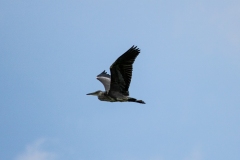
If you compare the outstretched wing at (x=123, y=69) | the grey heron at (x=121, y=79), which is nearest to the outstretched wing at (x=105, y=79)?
the grey heron at (x=121, y=79)

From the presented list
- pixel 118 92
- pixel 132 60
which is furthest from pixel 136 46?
pixel 118 92

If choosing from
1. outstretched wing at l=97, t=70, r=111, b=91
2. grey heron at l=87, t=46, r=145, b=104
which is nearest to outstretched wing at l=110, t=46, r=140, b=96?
grey heron at l=87, t=46, r=145, b=104

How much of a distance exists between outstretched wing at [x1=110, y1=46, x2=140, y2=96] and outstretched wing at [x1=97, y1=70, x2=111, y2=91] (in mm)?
2177

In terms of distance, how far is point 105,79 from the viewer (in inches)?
Answer: 952

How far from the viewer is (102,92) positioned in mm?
21891

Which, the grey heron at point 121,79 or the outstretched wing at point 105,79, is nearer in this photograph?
the grey heron at point 121,79

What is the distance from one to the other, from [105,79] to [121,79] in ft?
11.8

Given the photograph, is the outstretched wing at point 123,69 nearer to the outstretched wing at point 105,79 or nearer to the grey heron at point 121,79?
the grey heron at point 121,79

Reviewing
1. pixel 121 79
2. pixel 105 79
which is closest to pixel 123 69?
pixel 121 79

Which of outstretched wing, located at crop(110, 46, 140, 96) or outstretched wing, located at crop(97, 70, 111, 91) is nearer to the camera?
outstretched wing, located at crop(110, 46, 140, 96)

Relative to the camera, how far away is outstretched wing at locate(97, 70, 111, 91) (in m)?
23.4

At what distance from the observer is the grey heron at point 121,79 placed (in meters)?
20.1

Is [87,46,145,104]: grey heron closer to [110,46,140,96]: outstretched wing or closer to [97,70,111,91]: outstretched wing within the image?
[110,46,140,96]: outstretched wing

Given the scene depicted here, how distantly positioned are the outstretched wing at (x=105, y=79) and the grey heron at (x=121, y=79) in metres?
1.26
